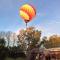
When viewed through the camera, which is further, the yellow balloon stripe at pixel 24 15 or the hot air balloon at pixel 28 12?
the yellow balloon stripe at pixel 24 15

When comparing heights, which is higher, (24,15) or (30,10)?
(30,10)

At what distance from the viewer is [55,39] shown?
18359 millimetres

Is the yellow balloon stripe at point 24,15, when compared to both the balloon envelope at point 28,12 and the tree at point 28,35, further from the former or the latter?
the tree at point 28,35

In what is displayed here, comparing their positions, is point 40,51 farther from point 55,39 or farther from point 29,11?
point 55,39

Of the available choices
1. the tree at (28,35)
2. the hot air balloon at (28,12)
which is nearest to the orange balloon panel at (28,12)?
the hot air balloon at (28,12)

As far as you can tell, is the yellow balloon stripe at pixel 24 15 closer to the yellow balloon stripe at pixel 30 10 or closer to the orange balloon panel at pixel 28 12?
the orange balloon panel at pixel 28 12

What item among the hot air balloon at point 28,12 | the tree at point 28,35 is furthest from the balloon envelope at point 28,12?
the tree at point 28,35

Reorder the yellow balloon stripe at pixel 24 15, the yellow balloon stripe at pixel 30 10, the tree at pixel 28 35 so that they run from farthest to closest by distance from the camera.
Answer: the tree at pixel 28 35 → the yellow balloon stripe at pixel 24 15 → the yellow balloon stripe at pixel 30 10

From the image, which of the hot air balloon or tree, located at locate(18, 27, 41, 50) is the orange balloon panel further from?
tree, located at locate(18, 27, 41, 50)

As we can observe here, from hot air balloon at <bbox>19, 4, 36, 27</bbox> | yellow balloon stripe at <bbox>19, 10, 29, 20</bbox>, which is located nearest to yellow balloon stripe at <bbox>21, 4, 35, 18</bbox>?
hot air balloon at <bbox>19, 4, 36, 27</bbox>

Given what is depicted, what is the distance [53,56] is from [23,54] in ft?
4.05

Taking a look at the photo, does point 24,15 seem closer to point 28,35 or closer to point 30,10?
point 30,10

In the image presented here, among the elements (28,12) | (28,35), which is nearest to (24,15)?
(28,12)

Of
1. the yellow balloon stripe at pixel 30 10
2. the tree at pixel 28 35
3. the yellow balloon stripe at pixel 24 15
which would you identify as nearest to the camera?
the yellow balloon stripe at pixel 30 10
